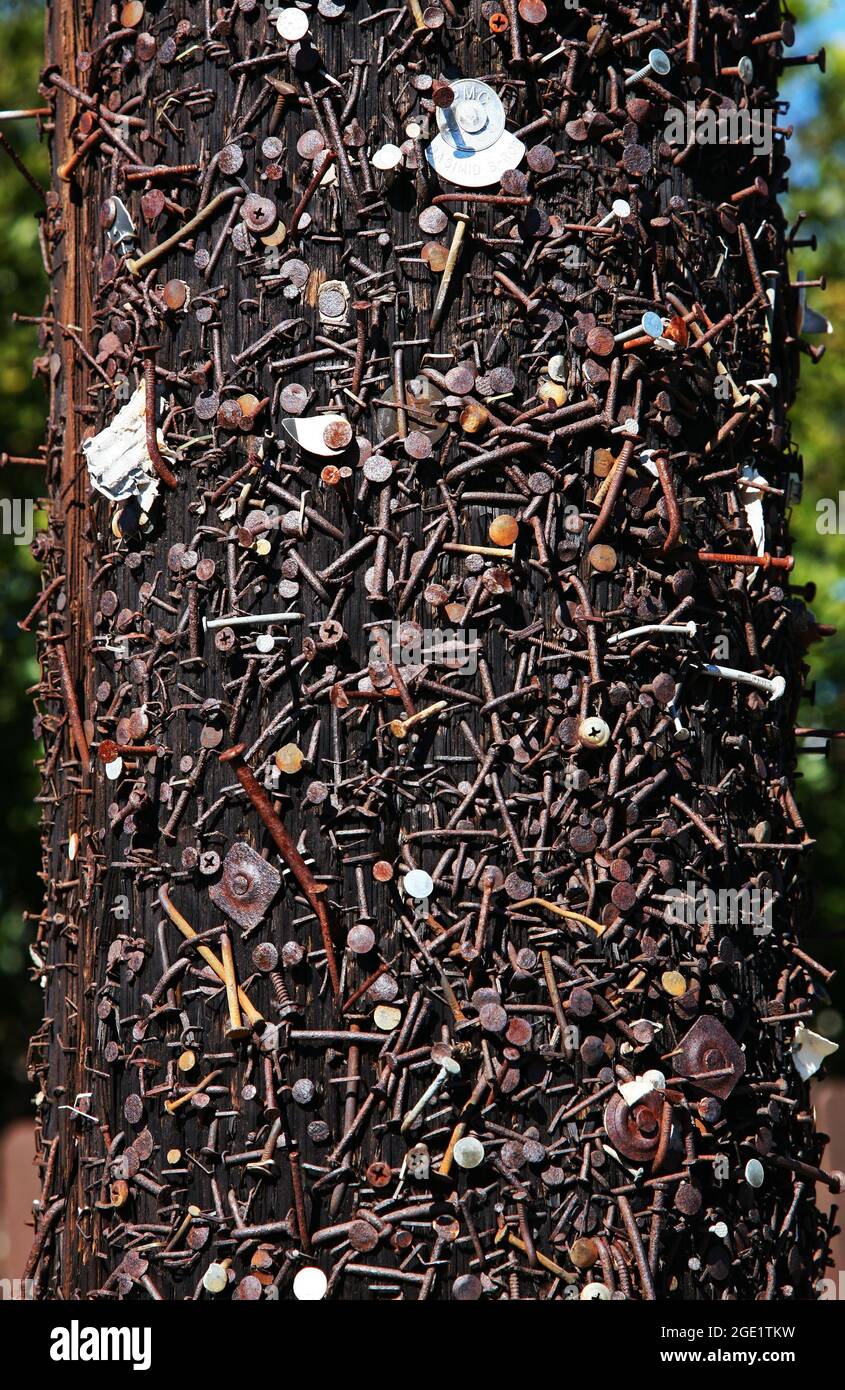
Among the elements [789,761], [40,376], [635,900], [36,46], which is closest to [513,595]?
[635,900]

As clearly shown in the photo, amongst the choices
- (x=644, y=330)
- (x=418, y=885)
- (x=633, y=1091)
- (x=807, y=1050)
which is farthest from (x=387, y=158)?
(x=807, y=1050)

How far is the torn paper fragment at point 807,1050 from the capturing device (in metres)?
2.45

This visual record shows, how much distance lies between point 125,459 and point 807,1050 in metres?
1.59

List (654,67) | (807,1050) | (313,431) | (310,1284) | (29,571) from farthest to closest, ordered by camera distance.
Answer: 1. (29,571)
2. (807,1050)
3. (654,67)
4. (313,431)
5. (310,1284)

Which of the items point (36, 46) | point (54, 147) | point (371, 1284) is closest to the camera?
point (371, 1284)

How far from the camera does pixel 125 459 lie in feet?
7.81

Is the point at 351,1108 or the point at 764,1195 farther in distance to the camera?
the point at 764,1195

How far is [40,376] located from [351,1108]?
1622 millimetres

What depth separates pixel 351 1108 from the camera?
2.11m

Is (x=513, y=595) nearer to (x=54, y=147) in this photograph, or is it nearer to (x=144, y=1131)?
(x=144, y=1131)

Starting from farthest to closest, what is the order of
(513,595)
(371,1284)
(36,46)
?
(36,46) < (513,595) < (371,1284)

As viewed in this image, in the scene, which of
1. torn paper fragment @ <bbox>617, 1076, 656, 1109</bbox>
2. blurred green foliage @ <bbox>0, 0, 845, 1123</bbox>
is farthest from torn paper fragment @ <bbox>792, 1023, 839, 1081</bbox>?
blurred green foliage @ <bbox>0, 0, 845, 1123</bbox>

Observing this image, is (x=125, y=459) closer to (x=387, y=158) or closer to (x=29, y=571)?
(x=387, y=158)

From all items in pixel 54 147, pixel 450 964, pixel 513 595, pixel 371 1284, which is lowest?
pixel 371 1284
